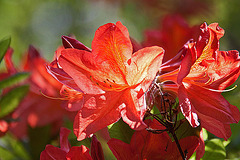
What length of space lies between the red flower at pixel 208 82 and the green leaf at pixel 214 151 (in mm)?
91

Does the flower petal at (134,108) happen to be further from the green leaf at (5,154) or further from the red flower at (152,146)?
the green leaf at (5,154)

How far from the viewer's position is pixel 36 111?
1435 millimetres

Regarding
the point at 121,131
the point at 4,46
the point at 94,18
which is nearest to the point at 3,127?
the point at 4,46

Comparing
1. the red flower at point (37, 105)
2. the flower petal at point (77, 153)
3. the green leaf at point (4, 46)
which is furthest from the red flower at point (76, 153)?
the red flower at point (37, 105)

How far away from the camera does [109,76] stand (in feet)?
2.48

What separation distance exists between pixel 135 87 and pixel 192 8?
95.9 inches

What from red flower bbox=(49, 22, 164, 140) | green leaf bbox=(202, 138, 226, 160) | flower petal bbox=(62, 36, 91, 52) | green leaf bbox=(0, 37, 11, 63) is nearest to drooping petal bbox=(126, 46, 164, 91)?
red flower bbox=(49, 22, 164, 140)

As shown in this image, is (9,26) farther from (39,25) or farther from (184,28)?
(184,28)

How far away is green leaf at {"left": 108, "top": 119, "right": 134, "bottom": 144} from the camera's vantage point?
732 mm

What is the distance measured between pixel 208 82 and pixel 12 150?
0.78 meters

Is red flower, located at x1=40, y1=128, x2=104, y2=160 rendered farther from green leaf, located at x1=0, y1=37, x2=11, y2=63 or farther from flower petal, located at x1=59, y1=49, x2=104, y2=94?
green leaf, located at x1=0, y1=37, x2=11, y2=63

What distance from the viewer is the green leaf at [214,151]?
0.78 meters

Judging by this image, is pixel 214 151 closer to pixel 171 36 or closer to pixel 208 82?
pixel 208 82

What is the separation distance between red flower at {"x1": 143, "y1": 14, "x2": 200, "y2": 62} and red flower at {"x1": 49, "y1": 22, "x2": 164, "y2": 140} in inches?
28.1
